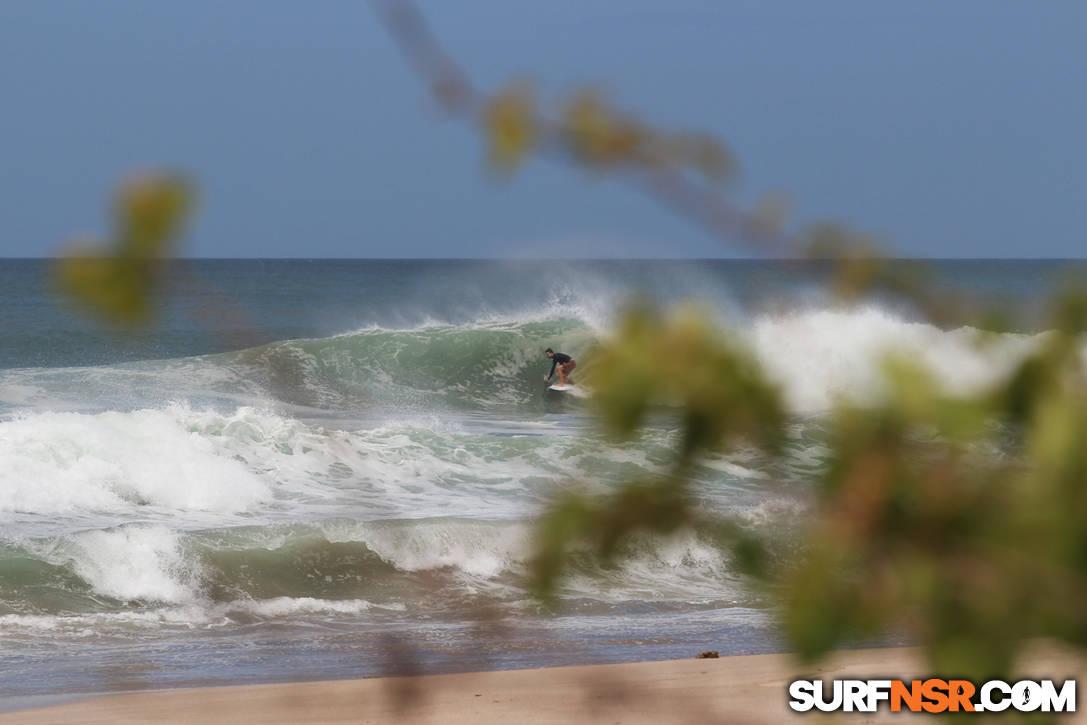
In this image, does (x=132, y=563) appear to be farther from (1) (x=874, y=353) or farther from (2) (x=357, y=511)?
(1) (x=874, y=353)

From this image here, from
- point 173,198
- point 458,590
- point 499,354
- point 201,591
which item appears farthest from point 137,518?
point 499,354

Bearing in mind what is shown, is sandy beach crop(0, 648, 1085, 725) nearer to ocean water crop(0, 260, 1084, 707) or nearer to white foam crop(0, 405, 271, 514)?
ocean water crop(0, 260, 1084, 707)

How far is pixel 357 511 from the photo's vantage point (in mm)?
11281

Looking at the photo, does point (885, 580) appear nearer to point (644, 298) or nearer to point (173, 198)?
point (644, 298)

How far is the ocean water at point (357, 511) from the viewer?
2.57ft

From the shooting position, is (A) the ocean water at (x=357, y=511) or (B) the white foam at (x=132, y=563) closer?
(A) the ocean water at (x=357, y=511)

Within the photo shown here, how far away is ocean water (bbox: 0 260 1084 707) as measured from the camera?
78 centimetres

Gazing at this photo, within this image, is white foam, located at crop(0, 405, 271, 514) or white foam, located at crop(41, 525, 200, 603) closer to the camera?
white foam, located at crop(41, 525, 200, 603)

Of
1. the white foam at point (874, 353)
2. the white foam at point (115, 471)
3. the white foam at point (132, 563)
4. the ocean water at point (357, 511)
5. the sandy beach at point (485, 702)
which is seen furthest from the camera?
the white foam at point (115, 471)

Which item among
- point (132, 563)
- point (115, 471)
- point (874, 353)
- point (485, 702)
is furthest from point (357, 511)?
point (874, 353)

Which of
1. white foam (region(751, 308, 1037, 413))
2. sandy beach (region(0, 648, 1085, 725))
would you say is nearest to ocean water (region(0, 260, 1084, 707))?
white foam (region(751, 308, 1037, 413))

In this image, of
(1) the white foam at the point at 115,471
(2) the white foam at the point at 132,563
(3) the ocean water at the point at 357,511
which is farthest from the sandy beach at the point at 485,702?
(1) the white foam at the point at 115,471

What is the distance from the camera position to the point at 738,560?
0.68 metres

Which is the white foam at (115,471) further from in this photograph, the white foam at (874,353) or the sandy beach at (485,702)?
the white foam at (874,353)
